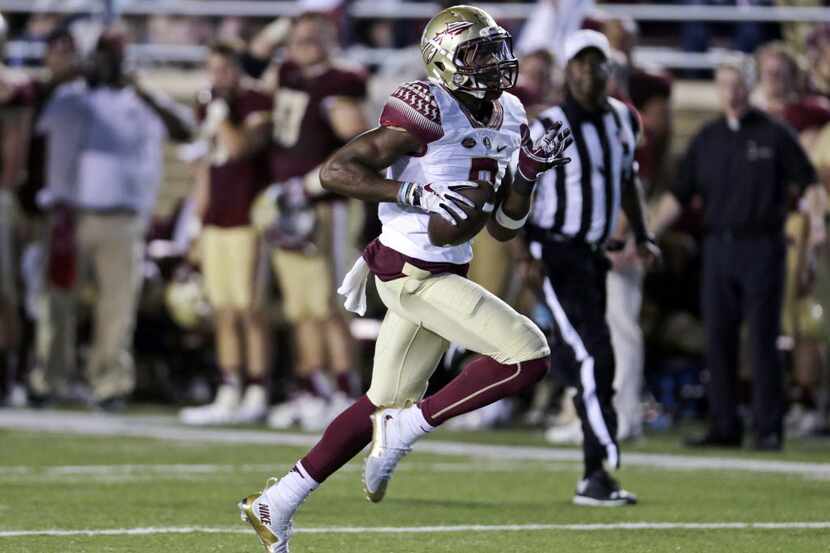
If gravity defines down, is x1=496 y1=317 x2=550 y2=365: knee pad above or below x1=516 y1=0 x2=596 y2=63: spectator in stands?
below

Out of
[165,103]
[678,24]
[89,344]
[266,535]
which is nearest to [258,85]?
[165,103]

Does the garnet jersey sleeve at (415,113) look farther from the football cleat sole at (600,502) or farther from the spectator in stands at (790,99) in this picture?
the spectator in stands at (790,99)

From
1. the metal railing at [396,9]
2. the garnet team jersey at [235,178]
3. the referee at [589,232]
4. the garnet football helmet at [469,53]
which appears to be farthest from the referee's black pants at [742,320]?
Answer: the garnet football helmet at [469,53]

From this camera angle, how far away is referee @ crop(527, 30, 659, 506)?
797 centimetres

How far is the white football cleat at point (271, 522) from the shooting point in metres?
6.10

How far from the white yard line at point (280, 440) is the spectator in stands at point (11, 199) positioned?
24.0 inches

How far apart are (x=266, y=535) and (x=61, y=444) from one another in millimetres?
4549

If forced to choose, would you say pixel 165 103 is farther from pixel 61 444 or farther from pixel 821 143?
pixel 821 143

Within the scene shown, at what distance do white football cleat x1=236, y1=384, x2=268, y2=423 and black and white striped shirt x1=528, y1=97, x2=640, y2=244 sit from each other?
381 cm

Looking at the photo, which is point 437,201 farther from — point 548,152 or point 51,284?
point 51,284

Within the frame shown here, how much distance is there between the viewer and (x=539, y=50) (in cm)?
1195

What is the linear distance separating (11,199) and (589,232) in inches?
221

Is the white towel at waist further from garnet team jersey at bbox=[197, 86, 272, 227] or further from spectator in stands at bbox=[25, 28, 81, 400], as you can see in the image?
spectator in stands at bbox=[25, 28, 81, 400]

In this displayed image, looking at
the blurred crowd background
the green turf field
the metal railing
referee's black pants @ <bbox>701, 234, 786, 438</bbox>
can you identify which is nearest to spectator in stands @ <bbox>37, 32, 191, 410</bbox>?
the blurred crowd background
